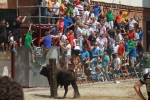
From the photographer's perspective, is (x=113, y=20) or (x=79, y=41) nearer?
(x=79, y=41)

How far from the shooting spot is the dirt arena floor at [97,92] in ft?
58.2

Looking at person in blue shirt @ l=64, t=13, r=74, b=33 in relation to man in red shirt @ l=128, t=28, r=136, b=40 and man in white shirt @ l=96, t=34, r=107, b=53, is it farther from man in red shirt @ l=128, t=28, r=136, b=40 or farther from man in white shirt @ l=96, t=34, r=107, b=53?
man in red shirt @ l=128, t=28, r=136, b=40

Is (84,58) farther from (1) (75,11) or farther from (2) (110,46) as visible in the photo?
(1) (75,11)

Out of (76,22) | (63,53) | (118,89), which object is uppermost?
(76,22)

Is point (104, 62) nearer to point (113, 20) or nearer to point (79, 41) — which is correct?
point (79, 41)

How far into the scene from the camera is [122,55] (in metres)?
25.8

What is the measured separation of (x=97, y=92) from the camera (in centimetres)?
1995

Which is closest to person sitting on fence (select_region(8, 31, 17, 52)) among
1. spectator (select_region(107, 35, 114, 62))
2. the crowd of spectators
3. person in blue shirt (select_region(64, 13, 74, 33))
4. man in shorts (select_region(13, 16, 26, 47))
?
the crowd of spectators

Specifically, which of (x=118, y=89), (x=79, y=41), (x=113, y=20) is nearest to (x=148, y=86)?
(x=118, y=89)

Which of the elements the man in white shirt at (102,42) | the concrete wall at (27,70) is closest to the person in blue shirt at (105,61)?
the man in white shirt at (102,42)

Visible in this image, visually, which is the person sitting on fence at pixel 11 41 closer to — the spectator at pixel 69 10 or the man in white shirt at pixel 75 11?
the spectator at pixel 69 10

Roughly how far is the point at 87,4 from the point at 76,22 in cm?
300

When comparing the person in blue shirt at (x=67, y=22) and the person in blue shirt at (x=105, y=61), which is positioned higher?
the person in blue shirt at (x=67, y=22)

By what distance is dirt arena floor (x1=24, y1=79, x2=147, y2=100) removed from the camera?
17.8 m
